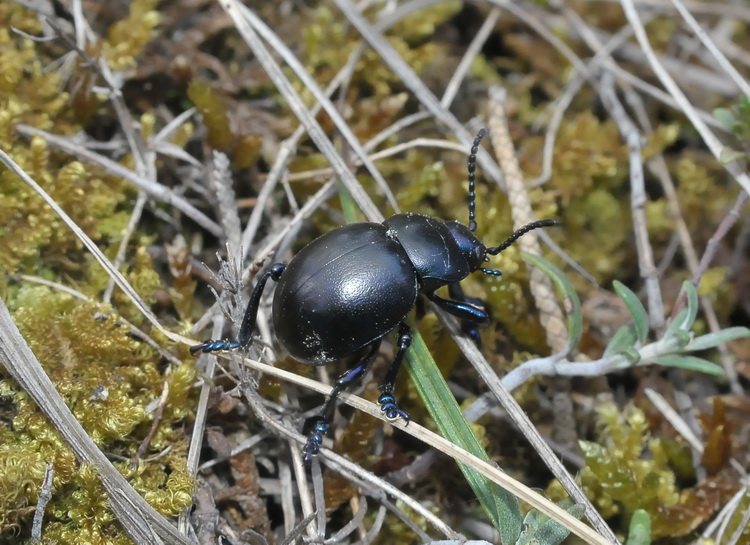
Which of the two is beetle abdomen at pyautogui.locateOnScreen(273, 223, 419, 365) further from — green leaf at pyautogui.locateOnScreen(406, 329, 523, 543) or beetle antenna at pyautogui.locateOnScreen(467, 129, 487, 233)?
beetle antenna at pyautogui.locateOnScreen(467, 129, 487, 233)

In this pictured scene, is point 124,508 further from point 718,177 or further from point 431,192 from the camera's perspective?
point 718,177

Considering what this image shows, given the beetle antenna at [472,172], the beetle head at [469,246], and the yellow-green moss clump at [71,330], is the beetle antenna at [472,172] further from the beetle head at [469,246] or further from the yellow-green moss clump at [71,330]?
the yellow-green moss clump at [71,330]

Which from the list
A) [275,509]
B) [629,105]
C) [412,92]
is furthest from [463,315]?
[629,105]

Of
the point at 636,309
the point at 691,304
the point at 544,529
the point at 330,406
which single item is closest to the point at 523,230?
the point at 636,309

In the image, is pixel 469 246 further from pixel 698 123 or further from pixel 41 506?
pixel 41 506

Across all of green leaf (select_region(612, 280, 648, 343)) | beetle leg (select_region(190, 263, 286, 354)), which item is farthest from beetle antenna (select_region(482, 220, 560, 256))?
beetle leg (select_region(190, 263, 286, 354))
